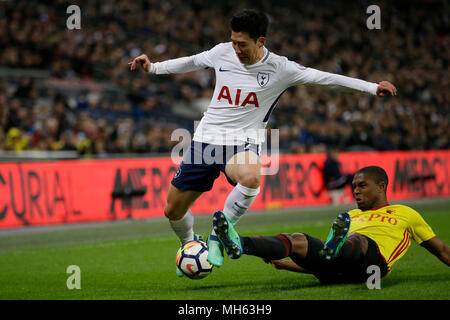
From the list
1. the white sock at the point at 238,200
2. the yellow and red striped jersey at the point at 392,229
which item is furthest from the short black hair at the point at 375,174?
the white sock at the point at 238,200

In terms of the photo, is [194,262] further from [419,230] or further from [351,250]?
[419,230]

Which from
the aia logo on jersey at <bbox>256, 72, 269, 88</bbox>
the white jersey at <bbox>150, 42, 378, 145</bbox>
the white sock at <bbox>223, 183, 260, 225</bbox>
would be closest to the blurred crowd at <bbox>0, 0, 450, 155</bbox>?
the white jersey at <bbox>150, 42, 378, 145</bbox>

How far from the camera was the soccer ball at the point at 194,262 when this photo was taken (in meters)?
6.37

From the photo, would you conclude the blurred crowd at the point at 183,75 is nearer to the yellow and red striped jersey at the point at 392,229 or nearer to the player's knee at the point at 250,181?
the player's knee at the point at 250,181

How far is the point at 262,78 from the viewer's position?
6758 millimetres

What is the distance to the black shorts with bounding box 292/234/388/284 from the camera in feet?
19.6

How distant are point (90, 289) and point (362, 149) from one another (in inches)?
643

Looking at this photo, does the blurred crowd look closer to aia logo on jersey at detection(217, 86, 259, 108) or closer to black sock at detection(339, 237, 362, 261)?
aia logo on jersey at detection(217, 86, 259, 108)

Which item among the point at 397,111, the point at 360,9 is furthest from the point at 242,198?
the point at 360,9

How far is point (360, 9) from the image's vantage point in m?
34.9

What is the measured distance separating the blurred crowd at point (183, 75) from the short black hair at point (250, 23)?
1080 cm

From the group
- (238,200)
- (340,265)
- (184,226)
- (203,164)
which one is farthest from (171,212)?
(340,265)

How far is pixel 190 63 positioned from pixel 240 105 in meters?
0.85
